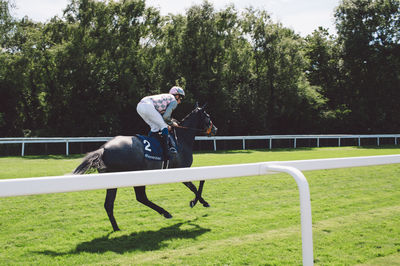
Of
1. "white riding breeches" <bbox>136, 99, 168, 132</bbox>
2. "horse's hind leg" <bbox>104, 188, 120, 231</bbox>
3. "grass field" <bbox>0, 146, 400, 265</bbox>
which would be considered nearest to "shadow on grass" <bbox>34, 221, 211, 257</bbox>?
"grass field" <bbox>0, 146, 400, 265</bbox>

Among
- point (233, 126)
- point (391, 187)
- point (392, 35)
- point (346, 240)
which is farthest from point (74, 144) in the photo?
point (392, 35)

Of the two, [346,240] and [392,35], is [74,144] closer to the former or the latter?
[346,240]

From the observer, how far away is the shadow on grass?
3488mm

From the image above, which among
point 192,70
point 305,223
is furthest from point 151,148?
point 192,70

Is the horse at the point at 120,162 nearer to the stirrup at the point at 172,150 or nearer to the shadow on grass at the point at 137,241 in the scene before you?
the stirrup at the point at 172,150

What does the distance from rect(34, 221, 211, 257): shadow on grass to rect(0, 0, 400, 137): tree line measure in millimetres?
18537

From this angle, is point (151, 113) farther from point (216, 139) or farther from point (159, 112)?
point (216, 139)

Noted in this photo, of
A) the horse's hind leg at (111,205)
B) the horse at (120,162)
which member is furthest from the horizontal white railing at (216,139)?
the horse's hind leg at (111,205)

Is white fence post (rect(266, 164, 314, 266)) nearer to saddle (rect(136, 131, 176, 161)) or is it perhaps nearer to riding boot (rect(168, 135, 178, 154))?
saddle (rect(136, 131, 176, 161))

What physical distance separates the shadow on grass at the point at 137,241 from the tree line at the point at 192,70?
18.5 meters

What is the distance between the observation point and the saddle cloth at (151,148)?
514cm

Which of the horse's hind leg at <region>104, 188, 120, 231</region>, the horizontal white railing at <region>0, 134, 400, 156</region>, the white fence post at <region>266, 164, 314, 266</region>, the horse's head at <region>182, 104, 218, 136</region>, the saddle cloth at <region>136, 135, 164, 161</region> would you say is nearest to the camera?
the white fence post at <region>266, 164, 314, 266</region>

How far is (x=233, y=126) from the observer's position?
2630cm

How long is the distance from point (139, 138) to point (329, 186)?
4283 mm
